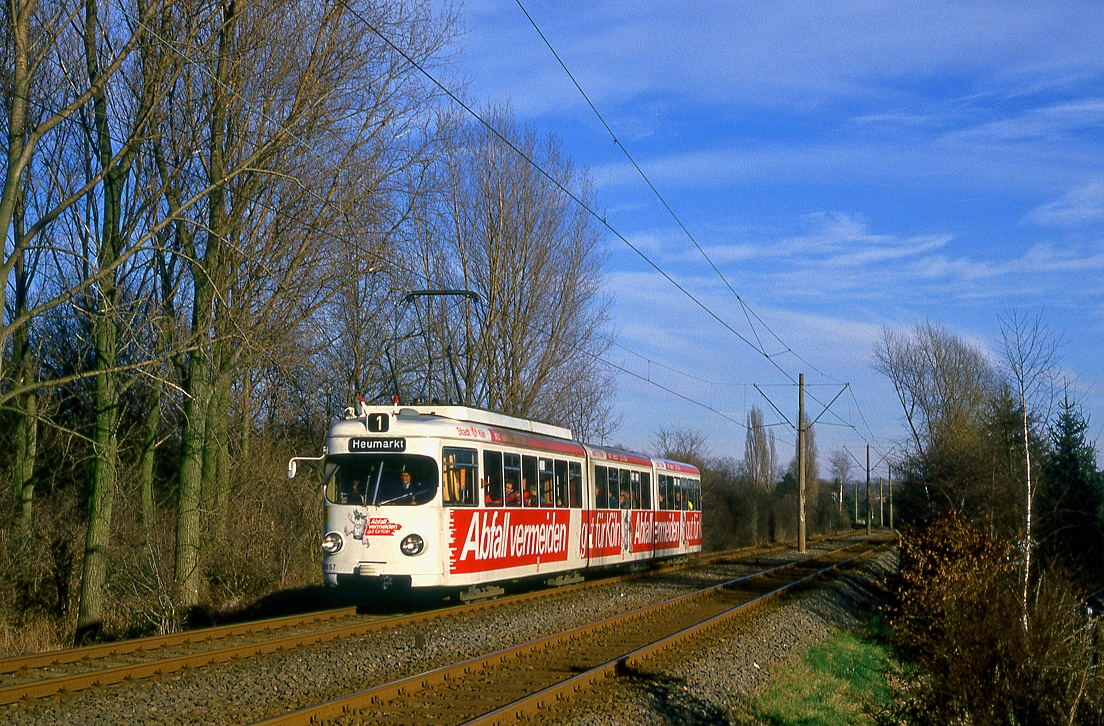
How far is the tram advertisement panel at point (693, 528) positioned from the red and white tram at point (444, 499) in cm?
1002

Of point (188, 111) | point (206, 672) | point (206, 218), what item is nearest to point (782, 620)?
point (206, 672)

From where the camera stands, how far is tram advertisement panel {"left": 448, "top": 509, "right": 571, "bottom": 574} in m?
14.9

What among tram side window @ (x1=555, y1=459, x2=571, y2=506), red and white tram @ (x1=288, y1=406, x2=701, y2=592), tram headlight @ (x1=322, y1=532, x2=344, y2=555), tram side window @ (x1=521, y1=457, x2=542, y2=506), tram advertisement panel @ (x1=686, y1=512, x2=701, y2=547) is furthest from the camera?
tram advertisement panel @ (x1=686, y1=512, x2=701, y2=547)

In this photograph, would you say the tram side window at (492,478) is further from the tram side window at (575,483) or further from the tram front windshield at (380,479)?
the tram side window at (575,483)

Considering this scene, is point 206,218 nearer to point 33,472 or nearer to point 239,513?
point 239,513

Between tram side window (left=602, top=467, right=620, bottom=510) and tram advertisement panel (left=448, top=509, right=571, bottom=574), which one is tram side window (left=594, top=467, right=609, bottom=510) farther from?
tram advertisement panel (left=448, top=509, right=571, bottom=574)

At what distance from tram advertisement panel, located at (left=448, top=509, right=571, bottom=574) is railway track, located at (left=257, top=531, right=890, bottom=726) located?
8.06ft

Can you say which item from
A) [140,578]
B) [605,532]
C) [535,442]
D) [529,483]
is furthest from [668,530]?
[140,578]

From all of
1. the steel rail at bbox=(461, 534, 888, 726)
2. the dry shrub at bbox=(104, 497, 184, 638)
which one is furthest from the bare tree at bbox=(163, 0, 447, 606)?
the steel rail at bbox=(461, 534, 888, 726)

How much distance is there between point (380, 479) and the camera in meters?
14.7

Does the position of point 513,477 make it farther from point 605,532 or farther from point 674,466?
point 674,466

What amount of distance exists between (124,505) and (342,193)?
8314mm

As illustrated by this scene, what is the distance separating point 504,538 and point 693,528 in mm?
14133

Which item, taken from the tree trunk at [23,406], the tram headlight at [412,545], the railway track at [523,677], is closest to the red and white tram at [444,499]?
the tram headlight at [412,545]
